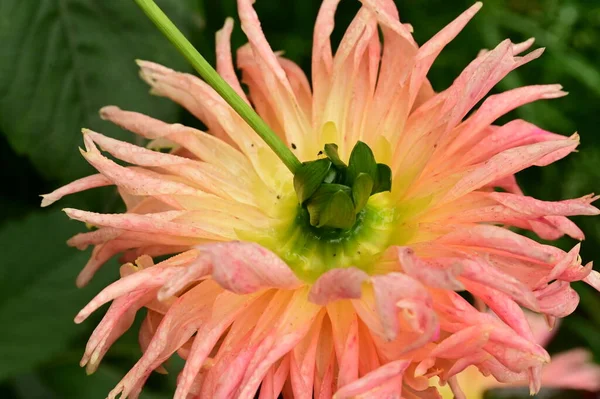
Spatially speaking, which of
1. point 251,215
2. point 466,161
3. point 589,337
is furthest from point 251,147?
point 589,337

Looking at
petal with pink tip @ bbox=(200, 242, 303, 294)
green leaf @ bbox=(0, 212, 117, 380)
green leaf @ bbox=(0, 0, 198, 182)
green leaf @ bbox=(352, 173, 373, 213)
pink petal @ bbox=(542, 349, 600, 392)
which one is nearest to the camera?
petal with pink tip @ bbox=(200, 242, 303, 294)

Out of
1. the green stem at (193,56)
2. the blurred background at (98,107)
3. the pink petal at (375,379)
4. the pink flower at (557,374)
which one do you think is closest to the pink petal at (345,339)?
the pink petal at (375,379)

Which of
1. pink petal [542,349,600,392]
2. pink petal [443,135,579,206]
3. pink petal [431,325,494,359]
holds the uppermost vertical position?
pink petal [443,135,579,206]

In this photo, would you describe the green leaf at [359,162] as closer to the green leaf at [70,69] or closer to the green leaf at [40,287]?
the green leaf at [70,69]

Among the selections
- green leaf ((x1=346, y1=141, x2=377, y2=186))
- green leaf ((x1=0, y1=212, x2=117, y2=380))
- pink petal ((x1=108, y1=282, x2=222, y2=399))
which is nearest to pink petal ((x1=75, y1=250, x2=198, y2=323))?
pink petal ((x1=108, y1=282, x2=222, y2=399))

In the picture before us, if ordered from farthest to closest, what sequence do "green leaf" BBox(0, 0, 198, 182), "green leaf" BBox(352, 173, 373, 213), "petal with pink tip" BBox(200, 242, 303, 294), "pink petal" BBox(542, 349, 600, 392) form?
"pink petal" BBox(542, 349, 600, 392)
"green leaf" BBox(0, 0, 198, 182)
"green leaf" BBox(352, 173, 373, 213)
"petal with pink tip" BBox(200, 242, 303, 294)

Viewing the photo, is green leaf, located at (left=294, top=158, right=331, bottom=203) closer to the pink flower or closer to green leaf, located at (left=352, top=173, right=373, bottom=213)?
green leaf, located at (left=352, top=173, right=373, bottom=213)

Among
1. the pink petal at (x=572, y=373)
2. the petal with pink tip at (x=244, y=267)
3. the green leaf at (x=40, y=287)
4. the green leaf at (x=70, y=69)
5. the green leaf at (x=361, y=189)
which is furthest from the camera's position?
the pink petal at (x=572, y=373)
